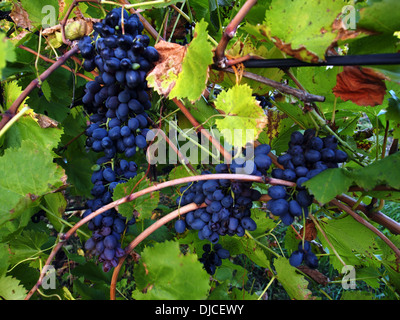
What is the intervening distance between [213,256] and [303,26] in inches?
26.5

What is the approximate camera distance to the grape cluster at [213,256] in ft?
2.96

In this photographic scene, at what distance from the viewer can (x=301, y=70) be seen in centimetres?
75

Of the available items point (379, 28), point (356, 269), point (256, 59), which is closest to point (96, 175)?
point (256, 59)

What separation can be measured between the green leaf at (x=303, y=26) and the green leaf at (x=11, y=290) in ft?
2.57

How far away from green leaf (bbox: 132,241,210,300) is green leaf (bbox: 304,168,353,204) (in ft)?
0.93

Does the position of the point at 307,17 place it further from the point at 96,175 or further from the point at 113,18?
the point at 96,175

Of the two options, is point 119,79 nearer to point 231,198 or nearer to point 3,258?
point 231,198

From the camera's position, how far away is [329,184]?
536 mm

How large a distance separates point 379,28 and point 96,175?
2.33 ft

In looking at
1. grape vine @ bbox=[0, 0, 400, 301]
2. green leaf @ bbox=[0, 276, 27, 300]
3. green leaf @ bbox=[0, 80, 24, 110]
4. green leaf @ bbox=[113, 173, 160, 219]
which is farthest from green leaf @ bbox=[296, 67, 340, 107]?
green leaf @ bbox=[0, 276, 27, 300]

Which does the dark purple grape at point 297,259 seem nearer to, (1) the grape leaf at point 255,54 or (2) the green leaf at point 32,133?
(1) the grape leaf at point 255,54

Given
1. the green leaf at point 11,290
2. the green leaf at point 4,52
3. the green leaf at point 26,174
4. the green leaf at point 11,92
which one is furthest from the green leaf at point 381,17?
the green leaf at point 11,290

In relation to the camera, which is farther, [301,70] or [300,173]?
[301,70]

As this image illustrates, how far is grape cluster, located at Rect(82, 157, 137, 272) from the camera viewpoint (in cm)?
70
